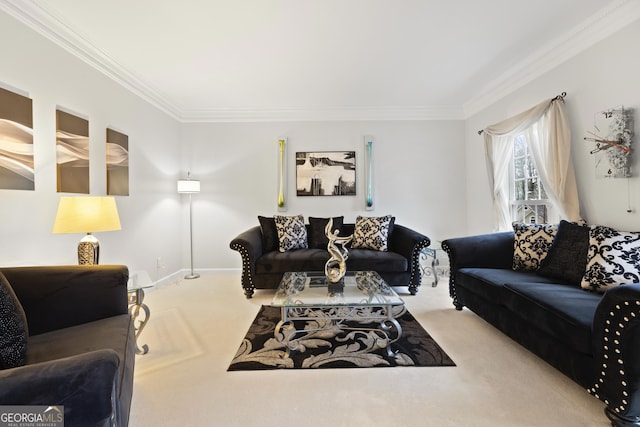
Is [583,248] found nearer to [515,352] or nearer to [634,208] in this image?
[634,208]

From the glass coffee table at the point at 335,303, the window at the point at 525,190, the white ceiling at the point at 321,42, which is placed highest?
the white ceiling at the point at 321,42

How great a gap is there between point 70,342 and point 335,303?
4.88ft

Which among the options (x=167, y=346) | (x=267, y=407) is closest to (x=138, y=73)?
(x=167, y=346)

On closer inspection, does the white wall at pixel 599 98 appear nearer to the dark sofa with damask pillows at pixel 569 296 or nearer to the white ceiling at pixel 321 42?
the white ceiling at pixel 321 42

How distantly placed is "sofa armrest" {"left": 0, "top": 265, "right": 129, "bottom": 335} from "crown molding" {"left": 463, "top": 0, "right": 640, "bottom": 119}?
160 inches

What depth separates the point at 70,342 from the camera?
1403mm

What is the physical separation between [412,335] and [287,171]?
312 cm

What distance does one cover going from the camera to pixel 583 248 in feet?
7.66

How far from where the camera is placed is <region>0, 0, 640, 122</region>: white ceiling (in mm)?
2301

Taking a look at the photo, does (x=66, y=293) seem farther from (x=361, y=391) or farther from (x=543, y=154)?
(x=543, y=154)

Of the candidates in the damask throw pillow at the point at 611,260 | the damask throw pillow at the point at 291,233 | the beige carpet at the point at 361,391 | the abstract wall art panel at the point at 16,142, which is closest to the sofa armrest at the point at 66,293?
the beige carpet at the point at 361,391

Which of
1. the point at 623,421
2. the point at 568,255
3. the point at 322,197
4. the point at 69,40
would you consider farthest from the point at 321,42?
the point at 623,421

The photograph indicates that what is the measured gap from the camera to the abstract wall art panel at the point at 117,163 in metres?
3.12

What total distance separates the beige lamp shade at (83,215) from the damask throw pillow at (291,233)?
209 cm
